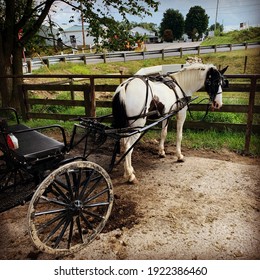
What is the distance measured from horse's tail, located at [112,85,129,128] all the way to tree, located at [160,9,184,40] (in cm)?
79

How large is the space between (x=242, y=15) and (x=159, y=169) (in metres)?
1.98

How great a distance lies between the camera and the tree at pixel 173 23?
6.32ft

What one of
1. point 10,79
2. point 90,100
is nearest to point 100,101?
point 90,100

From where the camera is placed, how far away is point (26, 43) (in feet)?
14.0

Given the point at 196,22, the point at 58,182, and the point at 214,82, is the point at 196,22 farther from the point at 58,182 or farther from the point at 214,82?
the point at 58,182

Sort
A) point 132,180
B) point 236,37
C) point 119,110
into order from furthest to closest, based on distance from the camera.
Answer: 1. point 132,180
2. point 119,110
3. point 236,37

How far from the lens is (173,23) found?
1.98 meters

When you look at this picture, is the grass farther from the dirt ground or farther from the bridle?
the dirt ground

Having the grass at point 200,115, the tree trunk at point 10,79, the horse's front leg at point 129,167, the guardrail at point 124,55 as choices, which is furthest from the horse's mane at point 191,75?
the tree trunk at point 10,79

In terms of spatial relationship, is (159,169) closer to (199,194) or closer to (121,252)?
(199,194)

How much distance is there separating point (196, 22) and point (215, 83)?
1.14 meters

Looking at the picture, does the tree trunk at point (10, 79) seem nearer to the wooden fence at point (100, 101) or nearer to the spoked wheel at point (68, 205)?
the wooden fence at point (100, 101)

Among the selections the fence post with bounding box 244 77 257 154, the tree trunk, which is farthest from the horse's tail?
the tree trunk

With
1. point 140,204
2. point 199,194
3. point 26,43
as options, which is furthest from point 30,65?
point 199,194
